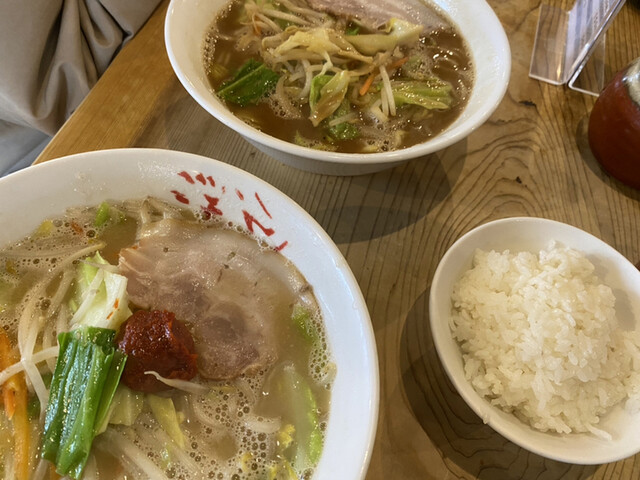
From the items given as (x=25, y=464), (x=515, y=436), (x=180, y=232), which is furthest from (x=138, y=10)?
(x=515, y=436)

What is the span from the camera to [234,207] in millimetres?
1146

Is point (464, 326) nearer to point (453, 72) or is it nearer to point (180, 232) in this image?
point (180, 232)

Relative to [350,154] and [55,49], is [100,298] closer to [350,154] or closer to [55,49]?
[350,154]

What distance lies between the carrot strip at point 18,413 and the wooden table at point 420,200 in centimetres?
70

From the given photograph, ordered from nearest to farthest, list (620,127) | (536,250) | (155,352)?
(155,352) → (536,250) → (620,127)

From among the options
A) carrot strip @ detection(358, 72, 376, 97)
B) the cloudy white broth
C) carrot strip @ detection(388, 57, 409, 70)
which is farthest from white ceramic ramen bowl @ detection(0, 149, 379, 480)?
carrot strip @ detection(388, 57, 409, 70)

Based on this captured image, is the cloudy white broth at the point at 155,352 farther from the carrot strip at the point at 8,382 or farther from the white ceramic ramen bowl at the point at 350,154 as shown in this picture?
the white ceramic ramen bowl at the point at 350,154

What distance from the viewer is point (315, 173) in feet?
4.93

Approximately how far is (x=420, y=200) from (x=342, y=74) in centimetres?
46

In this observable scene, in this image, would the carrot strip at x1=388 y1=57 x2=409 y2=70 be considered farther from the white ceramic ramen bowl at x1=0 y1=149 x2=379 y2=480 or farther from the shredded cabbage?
the shredded cabbage

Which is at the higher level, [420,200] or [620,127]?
[420,200]

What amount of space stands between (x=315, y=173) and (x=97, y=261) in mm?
695

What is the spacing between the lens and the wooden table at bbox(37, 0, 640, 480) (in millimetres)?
1170

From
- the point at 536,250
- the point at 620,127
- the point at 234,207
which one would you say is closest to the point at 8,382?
the point at 234,207
